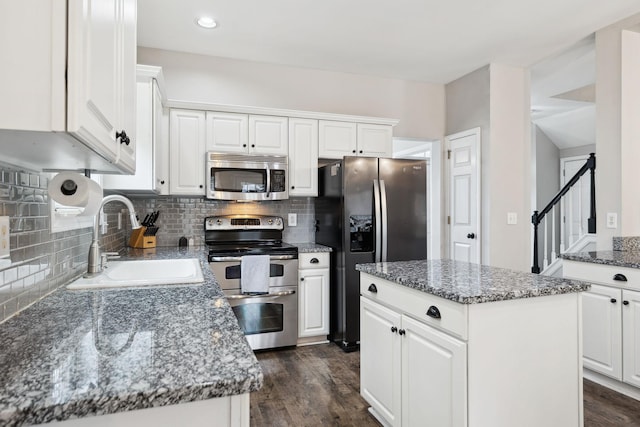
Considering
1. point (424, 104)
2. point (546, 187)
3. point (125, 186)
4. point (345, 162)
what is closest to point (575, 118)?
point (546, 187)

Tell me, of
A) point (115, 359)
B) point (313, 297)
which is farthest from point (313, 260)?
point (115, 359)

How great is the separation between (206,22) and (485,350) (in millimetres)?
2953

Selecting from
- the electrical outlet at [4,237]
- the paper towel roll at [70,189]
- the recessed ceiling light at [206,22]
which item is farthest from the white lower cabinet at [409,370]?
the recessed ceiling light at [206,22]

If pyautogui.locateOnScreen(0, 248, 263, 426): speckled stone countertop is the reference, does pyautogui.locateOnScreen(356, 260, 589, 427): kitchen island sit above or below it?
below

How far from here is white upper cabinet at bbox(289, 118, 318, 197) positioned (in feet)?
11.6

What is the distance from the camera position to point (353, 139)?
12.3ft

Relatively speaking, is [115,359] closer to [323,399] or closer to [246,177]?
[323,399]

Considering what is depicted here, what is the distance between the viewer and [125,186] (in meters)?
2.49

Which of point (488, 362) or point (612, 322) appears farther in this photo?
point (612, 322)

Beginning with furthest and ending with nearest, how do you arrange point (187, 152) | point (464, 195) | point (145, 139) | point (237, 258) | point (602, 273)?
point (464, 195) < point (187, 152) < point (237, 258) < point (145, 139) < point (602, 273)

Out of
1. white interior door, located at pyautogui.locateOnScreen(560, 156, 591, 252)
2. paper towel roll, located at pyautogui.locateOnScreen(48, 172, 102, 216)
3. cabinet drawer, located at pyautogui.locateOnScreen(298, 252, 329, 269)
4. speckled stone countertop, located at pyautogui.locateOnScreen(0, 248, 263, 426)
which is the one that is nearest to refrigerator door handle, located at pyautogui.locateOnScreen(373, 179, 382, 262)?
cabinet drawer, located at pyautogui.locateOnScreen(298, 252, 329, 269)

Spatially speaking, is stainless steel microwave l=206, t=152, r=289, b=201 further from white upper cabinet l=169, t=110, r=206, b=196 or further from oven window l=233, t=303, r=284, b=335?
oven window l=233, t=303, r=284, b=335

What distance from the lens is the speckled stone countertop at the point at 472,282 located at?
1.50 m

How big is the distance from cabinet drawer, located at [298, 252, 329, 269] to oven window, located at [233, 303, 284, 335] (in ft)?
1.33
